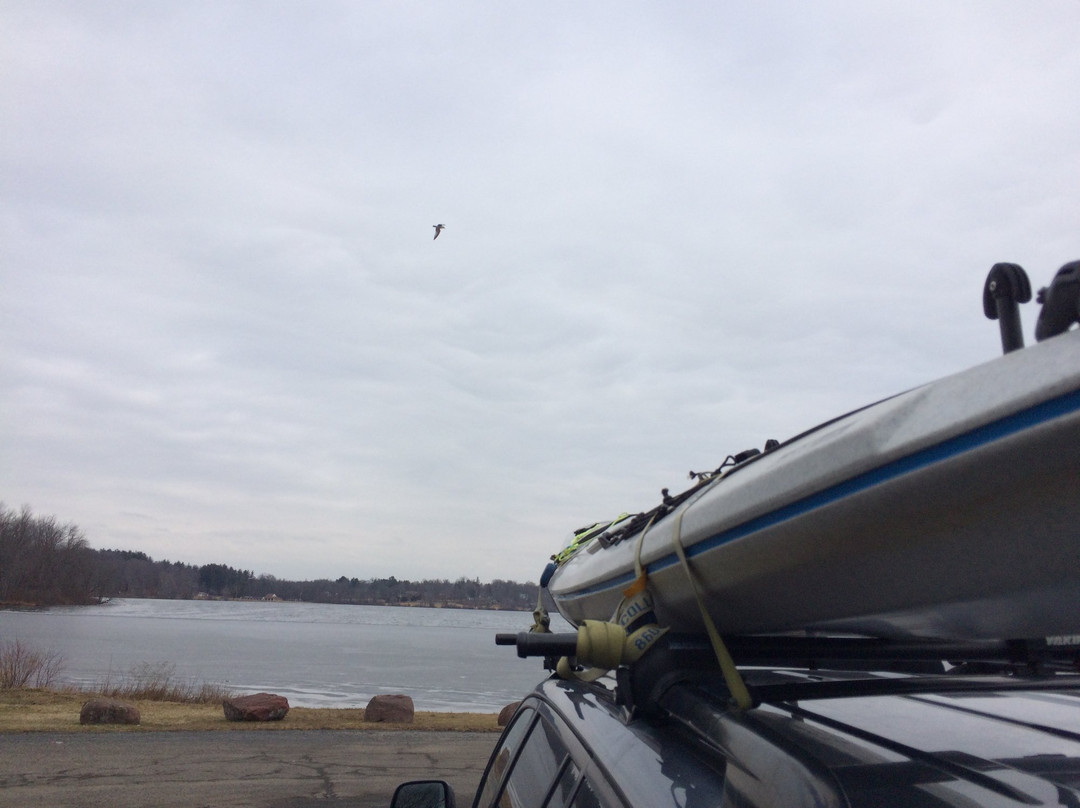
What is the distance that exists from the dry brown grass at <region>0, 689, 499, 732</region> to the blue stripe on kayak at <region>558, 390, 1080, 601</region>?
41.2ft

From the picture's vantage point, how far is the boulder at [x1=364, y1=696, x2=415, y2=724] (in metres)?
14.0

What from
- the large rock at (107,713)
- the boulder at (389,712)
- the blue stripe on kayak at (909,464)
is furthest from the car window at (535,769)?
the large rock at (107,713)

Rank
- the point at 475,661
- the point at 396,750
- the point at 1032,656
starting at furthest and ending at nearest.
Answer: the point at 475,661 < the point at 396,750 < the point at 1032,656

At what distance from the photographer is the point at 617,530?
2639 mm

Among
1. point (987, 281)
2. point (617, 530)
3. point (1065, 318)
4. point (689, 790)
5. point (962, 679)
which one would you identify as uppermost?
point (987, 281)

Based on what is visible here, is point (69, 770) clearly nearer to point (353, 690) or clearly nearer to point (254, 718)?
point (254, 718)

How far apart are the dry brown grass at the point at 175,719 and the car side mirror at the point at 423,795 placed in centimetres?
1086

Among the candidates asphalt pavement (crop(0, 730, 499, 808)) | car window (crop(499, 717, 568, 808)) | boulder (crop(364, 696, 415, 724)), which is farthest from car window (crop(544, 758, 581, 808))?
boulder (crop(364, 696, 415, 724))

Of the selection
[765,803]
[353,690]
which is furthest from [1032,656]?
[353,690]

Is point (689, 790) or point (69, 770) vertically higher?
point (689, 790)

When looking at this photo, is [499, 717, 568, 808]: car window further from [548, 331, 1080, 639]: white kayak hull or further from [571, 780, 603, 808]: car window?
[548, 331, 1080, 639]: white kayak hull

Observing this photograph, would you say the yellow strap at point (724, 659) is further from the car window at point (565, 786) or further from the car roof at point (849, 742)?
the car window at point (565, 786)

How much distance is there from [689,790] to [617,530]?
45.1 inches

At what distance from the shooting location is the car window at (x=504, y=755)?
113 inches
